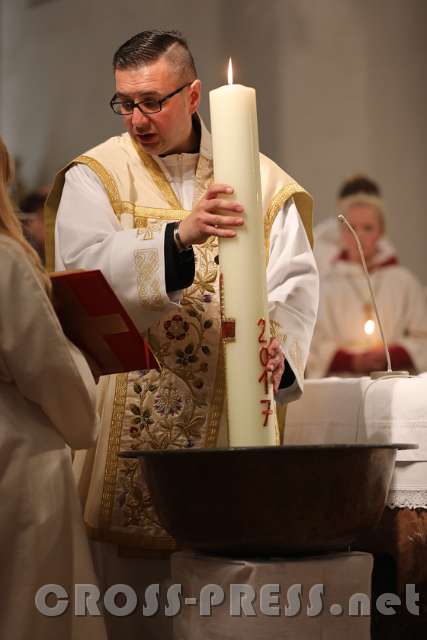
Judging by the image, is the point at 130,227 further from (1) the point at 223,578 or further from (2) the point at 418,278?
(2) the point at 418,278

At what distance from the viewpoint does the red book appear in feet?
7.45

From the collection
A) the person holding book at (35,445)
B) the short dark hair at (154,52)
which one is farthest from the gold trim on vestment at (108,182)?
the person holding book at (35,445)

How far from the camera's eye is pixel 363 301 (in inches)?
351

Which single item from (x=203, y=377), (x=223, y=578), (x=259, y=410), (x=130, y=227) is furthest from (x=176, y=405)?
(x=223, y=578)

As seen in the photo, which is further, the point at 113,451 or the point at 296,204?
the point at 296,204

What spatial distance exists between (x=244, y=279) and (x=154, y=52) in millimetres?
1110

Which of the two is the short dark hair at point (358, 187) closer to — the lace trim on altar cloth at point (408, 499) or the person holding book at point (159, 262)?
the person holding book at point (159, 262)

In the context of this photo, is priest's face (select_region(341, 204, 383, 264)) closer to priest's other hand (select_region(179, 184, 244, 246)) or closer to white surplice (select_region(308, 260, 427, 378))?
white surplice (select_region(308, 260, 427, 378))

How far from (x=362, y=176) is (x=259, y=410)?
272 inches

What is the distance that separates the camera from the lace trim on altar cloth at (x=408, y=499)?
2949 millimetres

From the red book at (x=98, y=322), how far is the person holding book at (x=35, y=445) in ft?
0.23

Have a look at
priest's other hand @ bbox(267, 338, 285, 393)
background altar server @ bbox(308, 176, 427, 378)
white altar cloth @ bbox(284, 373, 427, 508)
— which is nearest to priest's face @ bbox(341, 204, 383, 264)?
background altar server @ bbox(308, 176, 427, 378)

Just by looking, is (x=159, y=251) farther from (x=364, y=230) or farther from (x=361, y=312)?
(x=364, y=230)

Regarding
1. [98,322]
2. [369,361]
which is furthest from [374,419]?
[369,361]
